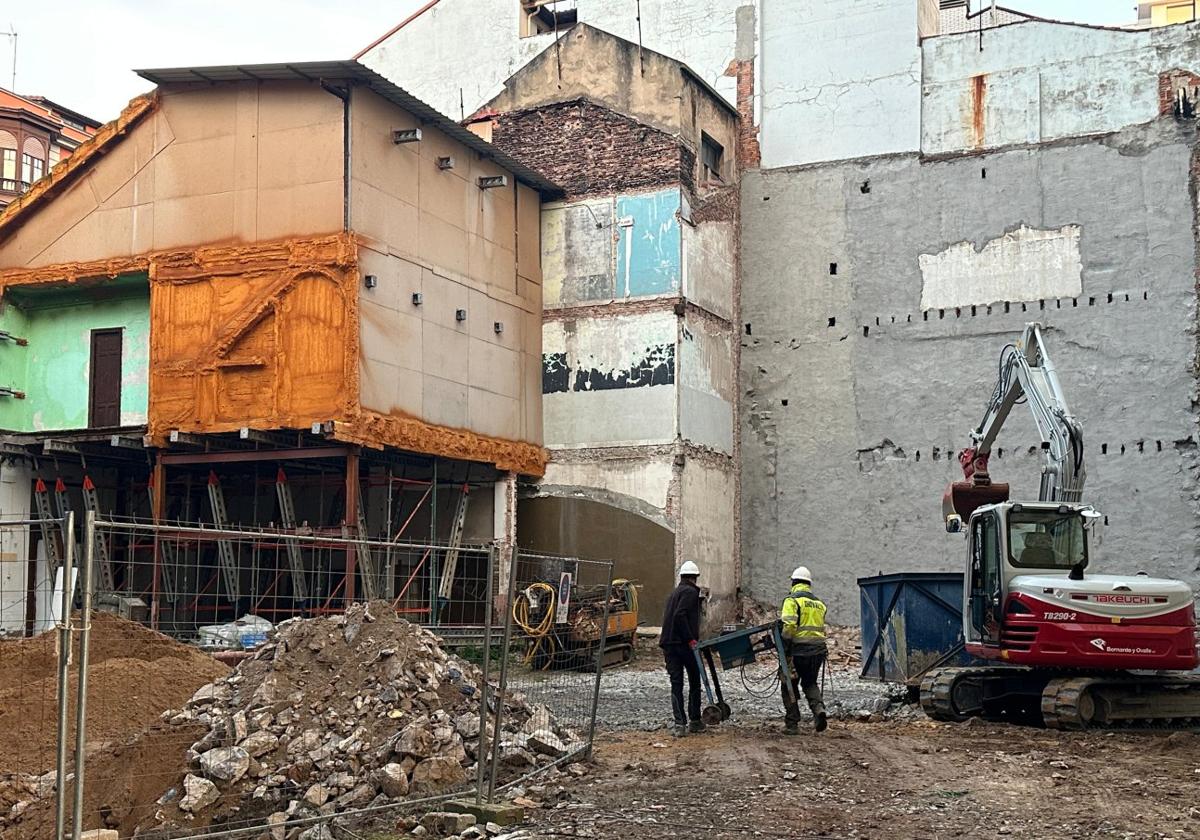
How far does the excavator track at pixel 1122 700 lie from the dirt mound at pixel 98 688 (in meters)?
8.51

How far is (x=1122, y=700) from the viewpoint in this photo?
14.4 metres

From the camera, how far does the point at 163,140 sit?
24094 millimetres

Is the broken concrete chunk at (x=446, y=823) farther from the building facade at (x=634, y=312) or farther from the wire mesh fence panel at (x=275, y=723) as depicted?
the building facade at (x=634, y=312)

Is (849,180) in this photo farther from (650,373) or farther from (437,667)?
(437,667)

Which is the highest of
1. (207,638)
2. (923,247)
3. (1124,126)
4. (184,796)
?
(1124,126)

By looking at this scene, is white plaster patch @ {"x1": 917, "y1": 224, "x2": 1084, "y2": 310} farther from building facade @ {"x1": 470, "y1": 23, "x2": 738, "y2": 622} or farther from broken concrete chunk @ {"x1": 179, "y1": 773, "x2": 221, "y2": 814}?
broken concrete chunk @ {"x1": 179, "y1": 773, "x2": 221, "y2": 814}

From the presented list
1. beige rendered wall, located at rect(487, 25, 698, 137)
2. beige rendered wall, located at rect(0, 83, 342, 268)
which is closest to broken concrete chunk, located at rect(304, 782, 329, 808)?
beige rendered wall, located at rect(0, 83, 342, 268)

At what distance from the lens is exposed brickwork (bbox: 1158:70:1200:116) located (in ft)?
84.5

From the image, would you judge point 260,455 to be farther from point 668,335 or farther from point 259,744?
point 259,744

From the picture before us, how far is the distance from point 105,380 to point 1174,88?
21163mm

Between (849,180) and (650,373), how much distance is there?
20.1 ft

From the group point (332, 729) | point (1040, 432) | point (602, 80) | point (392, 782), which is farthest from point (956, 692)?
point (602, 80)

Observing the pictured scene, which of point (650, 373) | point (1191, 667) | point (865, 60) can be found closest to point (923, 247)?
point (865, 60)

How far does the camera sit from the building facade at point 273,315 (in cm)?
2256
